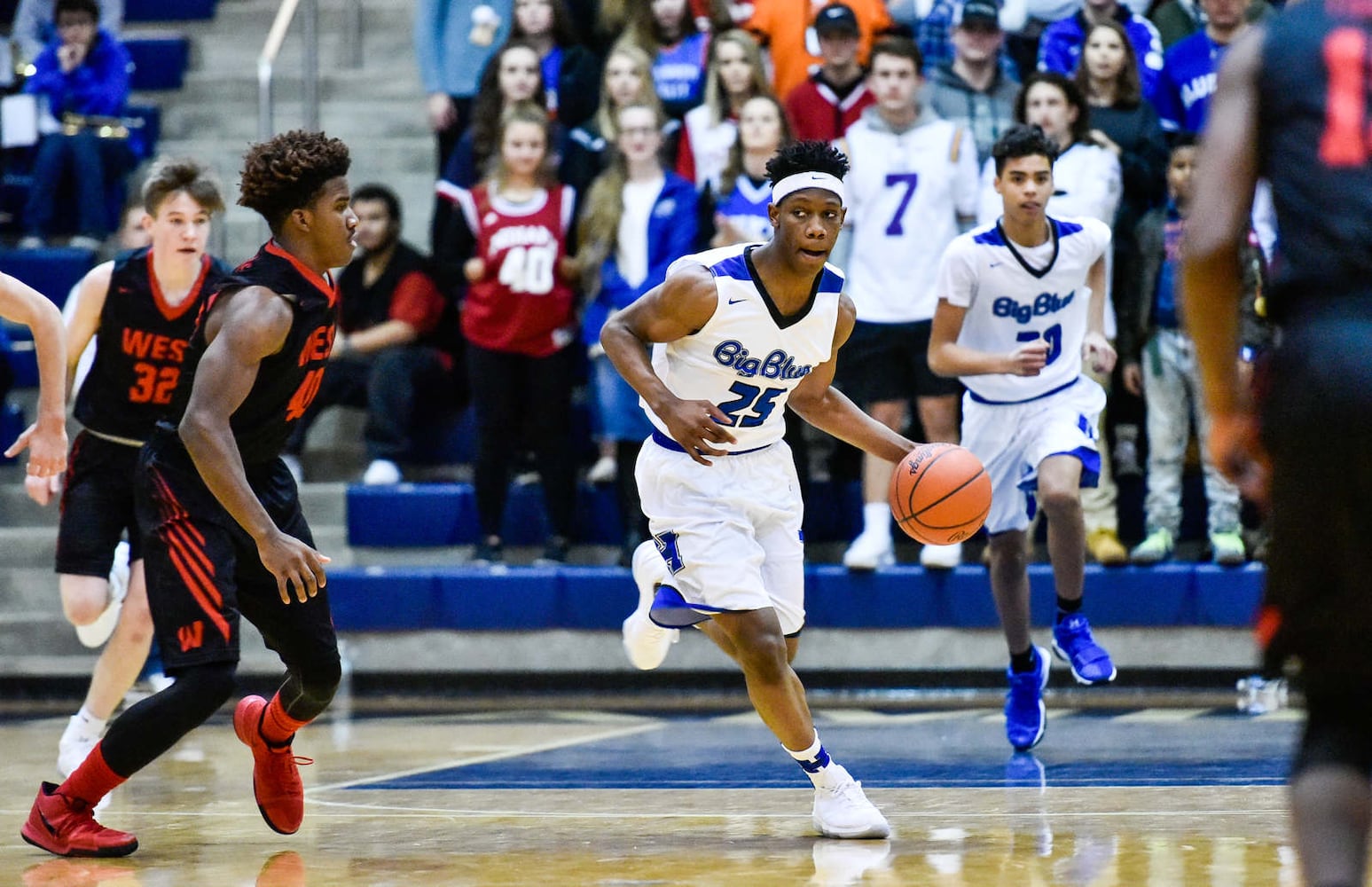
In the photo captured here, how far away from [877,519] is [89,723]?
3920 millimetres

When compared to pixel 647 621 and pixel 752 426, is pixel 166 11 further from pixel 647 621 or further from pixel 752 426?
pixel 752 426

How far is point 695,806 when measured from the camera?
5.34 metres

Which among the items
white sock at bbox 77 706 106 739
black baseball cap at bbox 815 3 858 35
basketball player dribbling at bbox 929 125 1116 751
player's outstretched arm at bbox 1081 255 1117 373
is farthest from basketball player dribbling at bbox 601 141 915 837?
black baseball cap at bbox 815 3 858 35

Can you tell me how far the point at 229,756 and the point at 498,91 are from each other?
388 centimetres

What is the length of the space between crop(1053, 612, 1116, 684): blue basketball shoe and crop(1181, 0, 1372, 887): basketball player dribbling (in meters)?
3.77

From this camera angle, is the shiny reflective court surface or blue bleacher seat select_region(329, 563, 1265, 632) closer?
the shiny reflective court surface

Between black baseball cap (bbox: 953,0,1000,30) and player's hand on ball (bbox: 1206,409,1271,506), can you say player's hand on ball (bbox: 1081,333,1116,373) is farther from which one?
player's hand on ball (bbox: 1206,409,1271,506)

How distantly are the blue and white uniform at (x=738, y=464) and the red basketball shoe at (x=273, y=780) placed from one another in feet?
3.52

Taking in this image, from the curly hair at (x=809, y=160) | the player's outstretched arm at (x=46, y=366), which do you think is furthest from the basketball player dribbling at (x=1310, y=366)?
the player's outstretched arm at (x=46, y=366)

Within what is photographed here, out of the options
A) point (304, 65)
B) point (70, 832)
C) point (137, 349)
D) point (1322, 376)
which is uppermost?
point (304, 65)

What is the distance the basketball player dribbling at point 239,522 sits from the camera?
182 inches

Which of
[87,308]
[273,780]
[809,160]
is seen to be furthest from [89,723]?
[809,160]

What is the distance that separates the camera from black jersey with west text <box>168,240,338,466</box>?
4719 mm

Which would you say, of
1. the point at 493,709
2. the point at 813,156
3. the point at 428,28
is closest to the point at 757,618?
the point at 813,156
